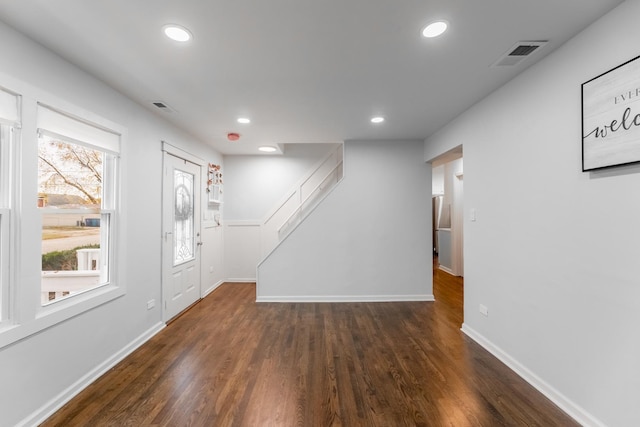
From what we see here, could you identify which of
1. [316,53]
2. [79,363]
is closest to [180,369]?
[79,363]

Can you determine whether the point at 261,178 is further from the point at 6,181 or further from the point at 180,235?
the point at 6,181

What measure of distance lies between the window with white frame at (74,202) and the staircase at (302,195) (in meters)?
3.24

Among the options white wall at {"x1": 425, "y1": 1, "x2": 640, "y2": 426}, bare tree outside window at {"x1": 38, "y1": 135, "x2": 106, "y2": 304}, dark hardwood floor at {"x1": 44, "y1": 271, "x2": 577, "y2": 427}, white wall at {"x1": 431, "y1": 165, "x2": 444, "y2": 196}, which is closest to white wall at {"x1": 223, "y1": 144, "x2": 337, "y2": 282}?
dark hardwood floor at {"x1": 44, "y1": 271, "x2": 577, "y2": 427}

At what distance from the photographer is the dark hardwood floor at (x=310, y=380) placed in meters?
1.91

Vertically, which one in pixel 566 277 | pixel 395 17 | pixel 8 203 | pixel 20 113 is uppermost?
pixel 395 17

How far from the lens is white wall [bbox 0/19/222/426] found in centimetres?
179

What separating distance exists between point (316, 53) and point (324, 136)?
228 centimetres

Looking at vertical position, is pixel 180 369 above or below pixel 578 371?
below

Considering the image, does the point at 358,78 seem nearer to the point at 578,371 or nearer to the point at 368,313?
the point at 578,371

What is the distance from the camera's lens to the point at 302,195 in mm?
5770

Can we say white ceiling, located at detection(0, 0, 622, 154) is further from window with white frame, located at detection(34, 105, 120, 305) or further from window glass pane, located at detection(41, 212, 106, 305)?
window glass pane, located at detection(41, 212, 106, 305)

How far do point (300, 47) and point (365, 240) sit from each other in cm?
316

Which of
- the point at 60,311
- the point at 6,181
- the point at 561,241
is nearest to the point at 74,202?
the point at 6,181

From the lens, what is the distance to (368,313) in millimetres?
3973
